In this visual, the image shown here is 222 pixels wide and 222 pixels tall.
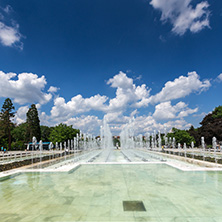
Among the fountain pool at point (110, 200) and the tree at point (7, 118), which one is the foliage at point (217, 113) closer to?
the fountain pool at point (110, 200)

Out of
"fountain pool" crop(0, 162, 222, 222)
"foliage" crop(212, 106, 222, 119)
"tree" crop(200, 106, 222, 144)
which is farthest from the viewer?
"foliage" crop(212, 106, 222, 119)

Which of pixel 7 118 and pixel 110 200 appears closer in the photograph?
pixel 110 200

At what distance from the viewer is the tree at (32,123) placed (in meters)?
46.4

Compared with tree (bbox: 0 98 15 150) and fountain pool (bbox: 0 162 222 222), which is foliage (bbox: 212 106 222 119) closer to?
fountain pool (bbox: 0 162 222 222)

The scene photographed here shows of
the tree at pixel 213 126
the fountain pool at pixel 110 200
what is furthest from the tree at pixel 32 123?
the tree at pixel 213 126

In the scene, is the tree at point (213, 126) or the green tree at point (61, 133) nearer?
the tree at point (213, 126)

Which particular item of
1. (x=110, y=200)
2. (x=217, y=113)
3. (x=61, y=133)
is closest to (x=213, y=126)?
(x=217, y=113)

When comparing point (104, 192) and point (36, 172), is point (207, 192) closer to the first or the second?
point (104, 192)

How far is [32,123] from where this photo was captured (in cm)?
4712

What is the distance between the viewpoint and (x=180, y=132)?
48.2 meters

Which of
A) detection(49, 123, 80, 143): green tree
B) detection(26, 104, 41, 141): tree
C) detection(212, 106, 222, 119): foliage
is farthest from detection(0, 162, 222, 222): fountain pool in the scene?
detection(212, 106, 222, 119): foliage

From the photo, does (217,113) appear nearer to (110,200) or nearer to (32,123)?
(110,200)

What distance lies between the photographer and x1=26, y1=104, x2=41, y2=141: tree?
152ft

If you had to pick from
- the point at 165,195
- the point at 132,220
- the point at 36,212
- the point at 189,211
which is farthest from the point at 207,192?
the point at 36,212
